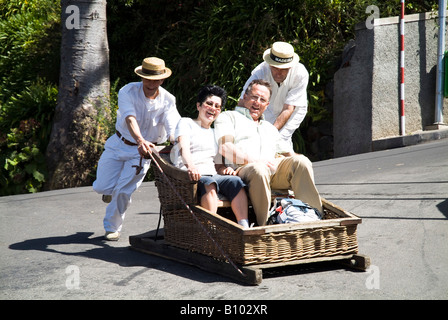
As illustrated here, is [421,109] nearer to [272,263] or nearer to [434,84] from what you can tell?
[434,84]

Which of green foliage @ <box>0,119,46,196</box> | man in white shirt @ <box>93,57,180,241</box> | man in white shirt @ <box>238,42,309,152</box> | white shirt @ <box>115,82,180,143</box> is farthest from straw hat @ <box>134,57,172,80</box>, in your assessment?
green foliage @ <box>0,119,46,196</box>

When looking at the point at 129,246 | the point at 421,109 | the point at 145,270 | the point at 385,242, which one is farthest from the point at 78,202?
the point at 421,109

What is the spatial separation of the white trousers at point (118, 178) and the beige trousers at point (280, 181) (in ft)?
4.69

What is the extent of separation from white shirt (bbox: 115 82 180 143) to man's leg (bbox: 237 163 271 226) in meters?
1.34

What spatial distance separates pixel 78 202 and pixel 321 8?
18.3 feet

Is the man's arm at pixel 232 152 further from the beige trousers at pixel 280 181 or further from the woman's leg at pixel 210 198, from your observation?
the woman's leg at pixel 210 198

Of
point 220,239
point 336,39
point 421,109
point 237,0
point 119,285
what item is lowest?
point 119,285

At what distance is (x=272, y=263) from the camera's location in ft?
15.8

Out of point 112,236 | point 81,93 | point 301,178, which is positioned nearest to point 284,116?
point 301,178

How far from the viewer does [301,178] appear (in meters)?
5.38

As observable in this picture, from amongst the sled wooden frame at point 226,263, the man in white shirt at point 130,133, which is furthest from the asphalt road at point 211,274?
the man in white shirt at point 130,133

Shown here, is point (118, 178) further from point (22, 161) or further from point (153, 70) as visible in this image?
point (22, 161)

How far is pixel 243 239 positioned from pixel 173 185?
0.94 meters

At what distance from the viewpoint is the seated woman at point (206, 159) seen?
513 centimetres
